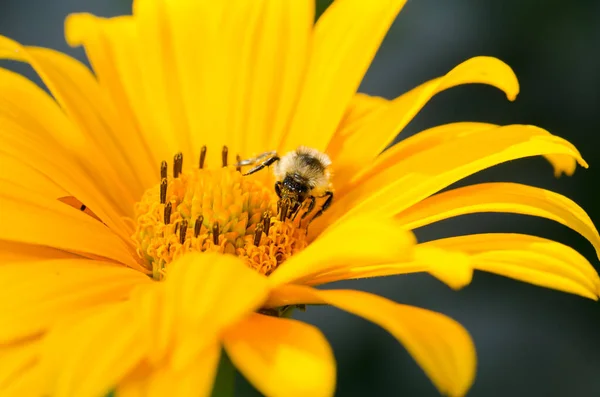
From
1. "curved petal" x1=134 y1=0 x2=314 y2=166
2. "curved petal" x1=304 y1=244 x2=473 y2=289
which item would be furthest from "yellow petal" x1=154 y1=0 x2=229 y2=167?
"curved petal" x1=304 y1=244 x2=473 y2=289

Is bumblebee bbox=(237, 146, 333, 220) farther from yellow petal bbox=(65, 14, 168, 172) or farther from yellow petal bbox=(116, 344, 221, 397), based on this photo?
yellow petal bbox=(116, 344, 221, 397)

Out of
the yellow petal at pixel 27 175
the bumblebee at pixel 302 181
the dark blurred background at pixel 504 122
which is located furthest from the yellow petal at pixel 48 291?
the dark blurred background at pixel 504 122

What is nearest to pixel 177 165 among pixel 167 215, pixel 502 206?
pixel 167 215

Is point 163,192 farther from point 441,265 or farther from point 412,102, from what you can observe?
point 441,265

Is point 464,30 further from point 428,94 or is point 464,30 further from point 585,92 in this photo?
point 428,94

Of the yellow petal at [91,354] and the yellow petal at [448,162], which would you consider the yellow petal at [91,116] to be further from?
the yellow petal at [91,354]

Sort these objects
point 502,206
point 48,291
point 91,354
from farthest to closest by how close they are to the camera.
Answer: point 502,206 < point 48,291 < point 91,354

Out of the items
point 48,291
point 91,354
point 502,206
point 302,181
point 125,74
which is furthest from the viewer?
point 125,74
